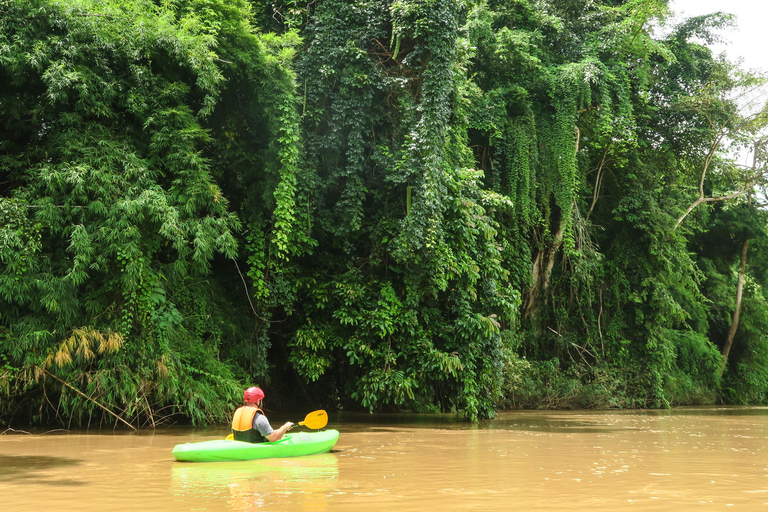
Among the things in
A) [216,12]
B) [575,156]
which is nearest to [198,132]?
[216,12]

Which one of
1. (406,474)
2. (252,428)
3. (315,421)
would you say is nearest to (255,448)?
(252,428)

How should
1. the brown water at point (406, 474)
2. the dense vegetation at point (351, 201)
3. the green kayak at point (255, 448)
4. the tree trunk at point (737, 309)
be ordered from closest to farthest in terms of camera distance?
1. the brown water at point (406, 474)
2. the green kayak at point (255, 448)
3. the dense vegetation at point (351, 201)
4. the tree trunk at point (737, 309)

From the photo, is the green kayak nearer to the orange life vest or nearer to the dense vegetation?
the orange life vest

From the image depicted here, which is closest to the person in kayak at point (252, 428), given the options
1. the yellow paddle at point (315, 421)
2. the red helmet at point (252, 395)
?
the red helmet at point (252, 395)

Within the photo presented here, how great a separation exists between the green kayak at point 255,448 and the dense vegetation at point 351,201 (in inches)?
124

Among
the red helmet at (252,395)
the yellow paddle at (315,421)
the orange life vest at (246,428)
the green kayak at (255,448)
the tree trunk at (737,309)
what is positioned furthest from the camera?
the tree trunk at (737,309)

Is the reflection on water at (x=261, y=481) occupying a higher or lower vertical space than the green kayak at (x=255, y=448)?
lower

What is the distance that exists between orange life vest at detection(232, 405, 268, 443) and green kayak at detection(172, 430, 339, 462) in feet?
0.61

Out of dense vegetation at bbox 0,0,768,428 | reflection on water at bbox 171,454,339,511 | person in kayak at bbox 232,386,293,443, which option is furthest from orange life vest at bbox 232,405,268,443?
dense vegetation at bbox 0,0,768,428

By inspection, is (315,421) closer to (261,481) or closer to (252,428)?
(252,428)

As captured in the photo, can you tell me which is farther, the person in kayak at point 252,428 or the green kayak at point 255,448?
the person in kayak at point 252,428

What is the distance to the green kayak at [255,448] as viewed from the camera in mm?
7133

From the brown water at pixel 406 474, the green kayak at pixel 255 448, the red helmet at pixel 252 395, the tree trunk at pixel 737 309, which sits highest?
the tree trunk at pixel 737 309

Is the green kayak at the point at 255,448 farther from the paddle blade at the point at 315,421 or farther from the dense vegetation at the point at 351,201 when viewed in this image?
the dense vegetation at the point at 351,201
